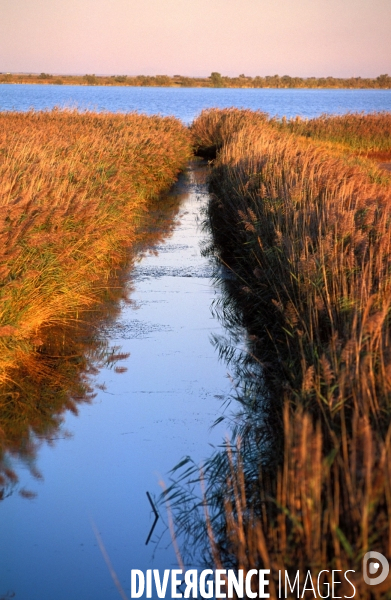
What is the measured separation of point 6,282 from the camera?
6602 mm

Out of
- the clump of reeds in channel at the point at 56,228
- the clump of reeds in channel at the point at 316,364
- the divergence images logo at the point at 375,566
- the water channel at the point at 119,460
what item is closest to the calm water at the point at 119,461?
the water channel at the point at 119,460

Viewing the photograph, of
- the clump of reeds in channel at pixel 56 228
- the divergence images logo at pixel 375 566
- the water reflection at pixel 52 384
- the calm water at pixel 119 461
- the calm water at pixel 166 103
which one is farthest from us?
the calm water at pixel 166 103

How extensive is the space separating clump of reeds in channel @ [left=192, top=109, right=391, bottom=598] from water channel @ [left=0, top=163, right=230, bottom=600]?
47 cm

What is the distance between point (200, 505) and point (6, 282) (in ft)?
9.96

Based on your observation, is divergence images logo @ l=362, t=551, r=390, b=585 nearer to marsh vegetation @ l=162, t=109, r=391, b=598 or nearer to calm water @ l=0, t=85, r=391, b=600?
marsh vegetation @ l=162, t=109, r=391, b=598

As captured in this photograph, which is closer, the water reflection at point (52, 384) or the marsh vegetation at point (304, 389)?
the marsh vegetation at point (304, 389)

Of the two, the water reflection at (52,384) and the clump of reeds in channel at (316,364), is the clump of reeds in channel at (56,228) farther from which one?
the clump of reeds in channel at (316,364)

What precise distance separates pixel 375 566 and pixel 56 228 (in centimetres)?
601

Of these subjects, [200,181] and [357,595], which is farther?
[200,181]

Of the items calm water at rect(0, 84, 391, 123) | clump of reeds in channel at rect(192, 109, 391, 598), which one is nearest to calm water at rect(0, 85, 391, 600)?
clump of reeds in channel at rect(192, 109, 391, 598)

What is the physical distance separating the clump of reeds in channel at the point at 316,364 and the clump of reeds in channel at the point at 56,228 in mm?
1767

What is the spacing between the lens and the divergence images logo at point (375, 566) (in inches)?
104

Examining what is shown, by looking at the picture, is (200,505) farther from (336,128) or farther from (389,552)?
(336,128)

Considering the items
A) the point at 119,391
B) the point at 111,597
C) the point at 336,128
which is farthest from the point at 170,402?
the point at 336,128
